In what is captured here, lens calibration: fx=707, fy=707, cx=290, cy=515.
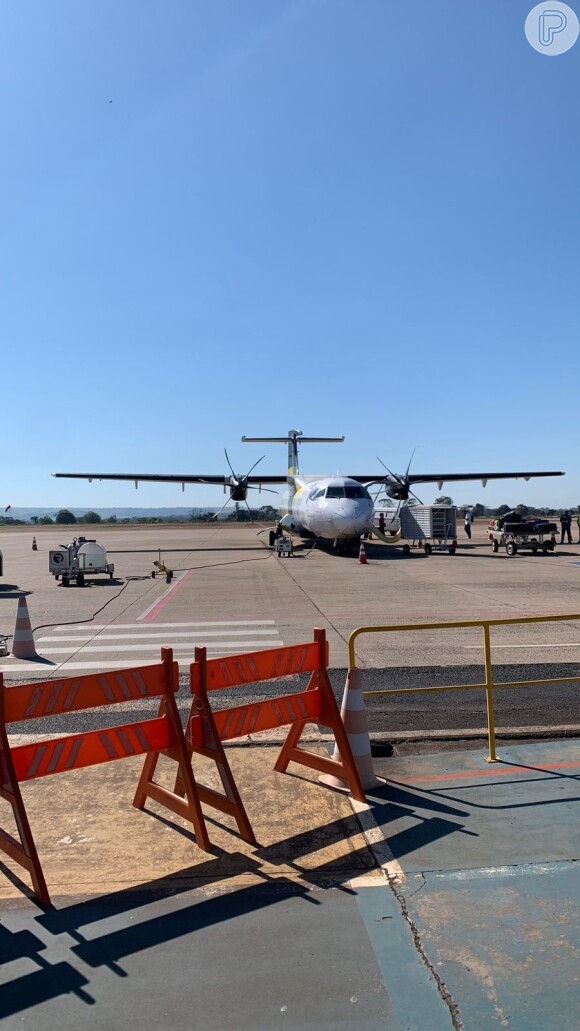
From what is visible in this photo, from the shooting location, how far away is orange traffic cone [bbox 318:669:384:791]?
5250 mm

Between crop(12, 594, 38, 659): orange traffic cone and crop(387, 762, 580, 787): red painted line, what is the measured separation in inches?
241

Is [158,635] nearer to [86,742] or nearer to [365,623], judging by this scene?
[365,623]

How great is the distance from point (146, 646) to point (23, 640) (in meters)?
1.70

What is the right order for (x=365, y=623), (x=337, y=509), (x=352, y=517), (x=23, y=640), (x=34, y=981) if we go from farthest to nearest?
1. (x=337, y=509)
2. (x=352, y=517)
3. (x=365, y=623)
4. (x=23, y=640)
5. (x=34, y=981)

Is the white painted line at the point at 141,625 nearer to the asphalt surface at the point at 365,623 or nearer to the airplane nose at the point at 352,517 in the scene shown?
the asphalt surface at the point at 365,623

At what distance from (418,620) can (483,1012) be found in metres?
9.36

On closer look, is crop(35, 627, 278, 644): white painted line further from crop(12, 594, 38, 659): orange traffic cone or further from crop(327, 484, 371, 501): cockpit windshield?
crop(327, 484, 371, 501): cockpit windshield

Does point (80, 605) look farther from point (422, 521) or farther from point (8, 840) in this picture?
point (422, 521)

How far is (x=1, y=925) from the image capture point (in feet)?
11.6

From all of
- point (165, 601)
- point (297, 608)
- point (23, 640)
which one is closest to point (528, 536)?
point (297, 608)

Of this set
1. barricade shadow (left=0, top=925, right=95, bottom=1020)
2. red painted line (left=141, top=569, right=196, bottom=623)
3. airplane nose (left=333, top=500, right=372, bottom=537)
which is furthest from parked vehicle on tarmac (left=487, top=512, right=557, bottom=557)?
barricade shadow (left=0, top=925, right=95, bottom=1020)

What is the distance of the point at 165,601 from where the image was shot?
1556 cm

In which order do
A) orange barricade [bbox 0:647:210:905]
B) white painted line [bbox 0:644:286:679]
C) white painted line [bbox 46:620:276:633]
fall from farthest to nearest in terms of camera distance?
white painted line [bbox 46:620:276:633], white painted line [bbox 0:644:286:679], orange barricade [bbox 0:647:210:905]

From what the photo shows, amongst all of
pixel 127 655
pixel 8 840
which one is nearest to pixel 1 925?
pixel 8 840
